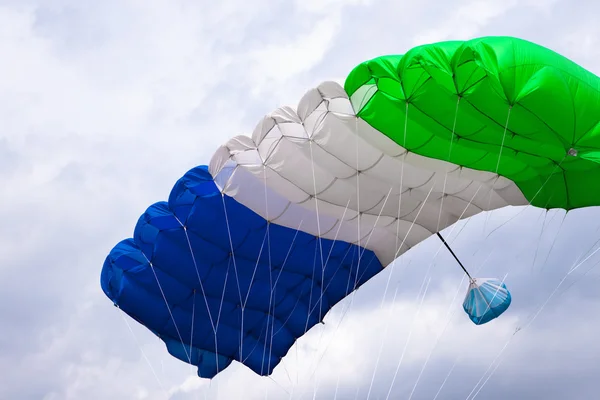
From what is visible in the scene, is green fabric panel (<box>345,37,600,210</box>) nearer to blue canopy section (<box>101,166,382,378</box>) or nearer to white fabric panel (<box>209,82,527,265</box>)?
white fabric panel (<box>209,82,527,265</box>)

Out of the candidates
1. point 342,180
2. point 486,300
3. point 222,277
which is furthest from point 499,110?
point 222,277

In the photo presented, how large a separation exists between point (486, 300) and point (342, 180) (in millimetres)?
2739

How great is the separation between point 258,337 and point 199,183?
3271mm

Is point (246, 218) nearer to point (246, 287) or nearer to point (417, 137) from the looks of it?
point (246, 287)

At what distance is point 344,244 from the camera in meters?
14.2

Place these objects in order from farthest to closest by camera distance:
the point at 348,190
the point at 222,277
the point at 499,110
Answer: the point at 222,277 < the point at 348,190 < the point at 499,110

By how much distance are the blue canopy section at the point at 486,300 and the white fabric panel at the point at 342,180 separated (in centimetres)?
111

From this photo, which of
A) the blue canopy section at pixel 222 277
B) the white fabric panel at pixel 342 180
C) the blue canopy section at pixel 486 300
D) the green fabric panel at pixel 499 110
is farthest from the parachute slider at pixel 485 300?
the blue canopy section at pixel 222 277

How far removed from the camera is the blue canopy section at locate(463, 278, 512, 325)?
12828 mm

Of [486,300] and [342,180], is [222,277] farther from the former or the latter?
[486,300]

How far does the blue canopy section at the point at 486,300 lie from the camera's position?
42.1ft

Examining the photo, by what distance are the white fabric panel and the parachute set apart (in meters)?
0.02

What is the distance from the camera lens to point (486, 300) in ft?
42.3

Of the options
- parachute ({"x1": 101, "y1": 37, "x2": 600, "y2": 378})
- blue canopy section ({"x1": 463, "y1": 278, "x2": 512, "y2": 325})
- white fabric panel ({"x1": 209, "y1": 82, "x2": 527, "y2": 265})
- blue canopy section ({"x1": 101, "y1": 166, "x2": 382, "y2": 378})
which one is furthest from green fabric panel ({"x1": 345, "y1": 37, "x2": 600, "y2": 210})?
blue canopy section ({"x1": 101, "y1": 166, "x2": 382, "y2": 378})
